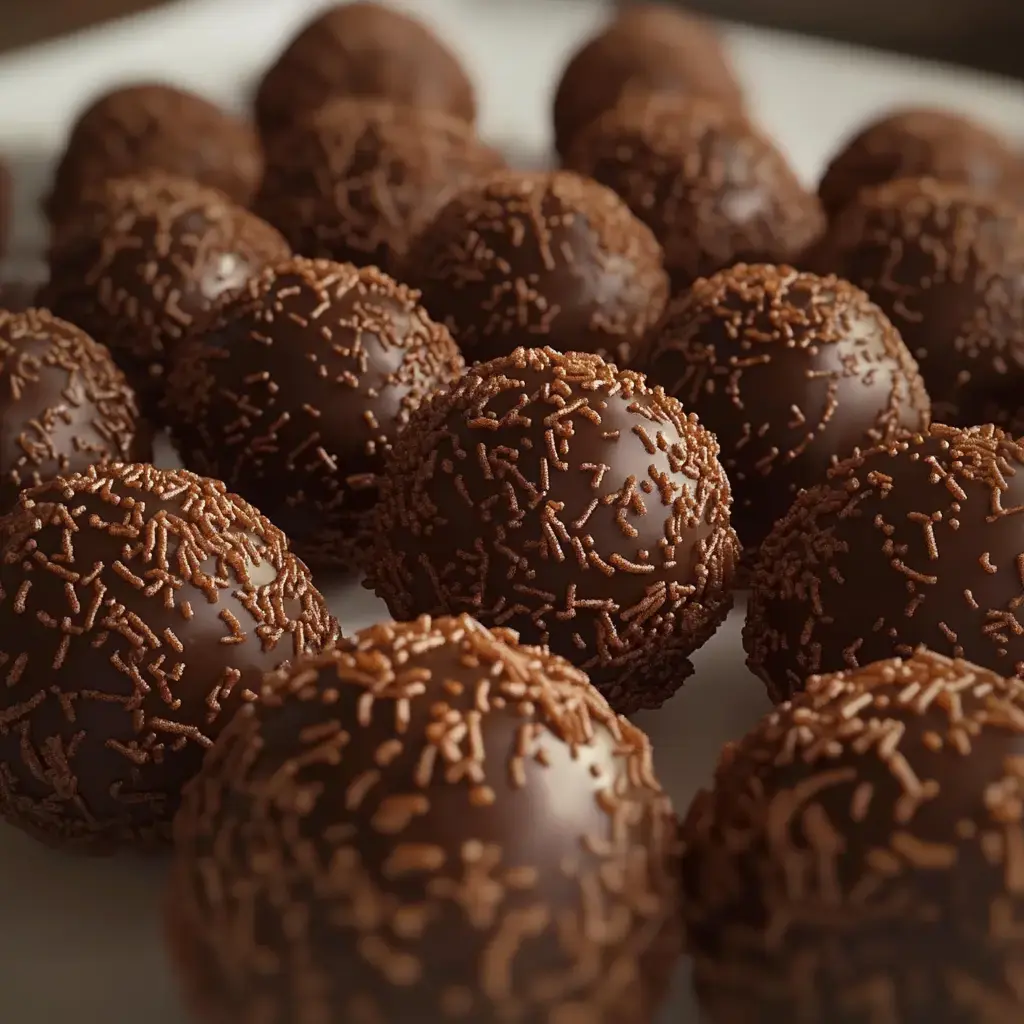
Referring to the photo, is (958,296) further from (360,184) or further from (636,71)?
(636,71)

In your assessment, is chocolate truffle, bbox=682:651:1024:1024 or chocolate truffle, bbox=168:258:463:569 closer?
chocolate truffle, bbox=682:651:1024:1024

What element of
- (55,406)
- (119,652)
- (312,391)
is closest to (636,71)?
(312,391)

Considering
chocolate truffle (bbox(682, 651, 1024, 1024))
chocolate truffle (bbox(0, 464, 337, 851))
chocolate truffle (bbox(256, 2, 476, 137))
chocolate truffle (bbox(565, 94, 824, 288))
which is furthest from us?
chocolate truffle (bbox(256, 2, 476, 137))

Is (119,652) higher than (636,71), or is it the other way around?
(636,71)

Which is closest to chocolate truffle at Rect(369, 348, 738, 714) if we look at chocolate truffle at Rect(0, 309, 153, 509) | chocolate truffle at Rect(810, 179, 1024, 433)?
chocolate truffle at Rect(0, 309, 153, 509)

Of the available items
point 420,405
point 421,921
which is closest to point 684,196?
point 420,405

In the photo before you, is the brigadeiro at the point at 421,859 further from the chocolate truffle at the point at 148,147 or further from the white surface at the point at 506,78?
the chocolate truffle at the point at 148,147

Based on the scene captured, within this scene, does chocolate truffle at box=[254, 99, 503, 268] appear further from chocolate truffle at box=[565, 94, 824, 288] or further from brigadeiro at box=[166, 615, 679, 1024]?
brigadeiro at box=[166, 615, 679, 1024]
